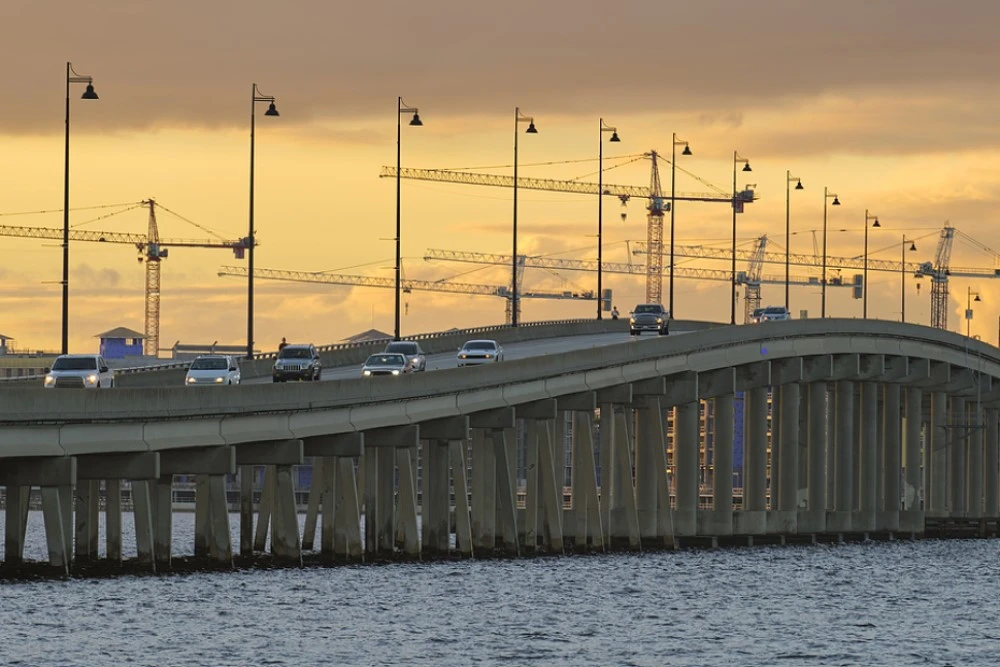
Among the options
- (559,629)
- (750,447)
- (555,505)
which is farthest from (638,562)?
(559,629)

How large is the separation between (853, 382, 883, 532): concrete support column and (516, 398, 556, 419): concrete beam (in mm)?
41183

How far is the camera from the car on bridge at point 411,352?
104438 mm

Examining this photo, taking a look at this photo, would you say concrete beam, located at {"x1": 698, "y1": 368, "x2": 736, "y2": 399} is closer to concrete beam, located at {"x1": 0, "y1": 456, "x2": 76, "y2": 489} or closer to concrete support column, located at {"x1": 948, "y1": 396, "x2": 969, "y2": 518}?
concrete beam, located at {"x1": 0, "y1": 456, "x2": 76, "y2": 489}

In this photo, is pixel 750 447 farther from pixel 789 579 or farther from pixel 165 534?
pixel 165 534

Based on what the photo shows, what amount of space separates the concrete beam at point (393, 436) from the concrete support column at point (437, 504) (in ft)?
18.9

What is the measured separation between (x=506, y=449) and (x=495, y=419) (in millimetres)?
3383

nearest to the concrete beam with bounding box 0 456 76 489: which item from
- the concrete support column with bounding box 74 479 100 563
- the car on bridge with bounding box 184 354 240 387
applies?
the concrete support column with bounding box 74 479 100 563

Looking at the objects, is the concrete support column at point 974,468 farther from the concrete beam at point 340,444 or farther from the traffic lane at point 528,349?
the concrete beam at point 340,444

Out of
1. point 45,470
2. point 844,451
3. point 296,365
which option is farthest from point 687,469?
point 45,470

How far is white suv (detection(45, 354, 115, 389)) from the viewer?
8725 centimetres

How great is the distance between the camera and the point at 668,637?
7144 cm

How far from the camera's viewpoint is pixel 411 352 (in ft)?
356

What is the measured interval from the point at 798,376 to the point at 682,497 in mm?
13600

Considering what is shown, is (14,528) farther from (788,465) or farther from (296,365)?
(788,465)
